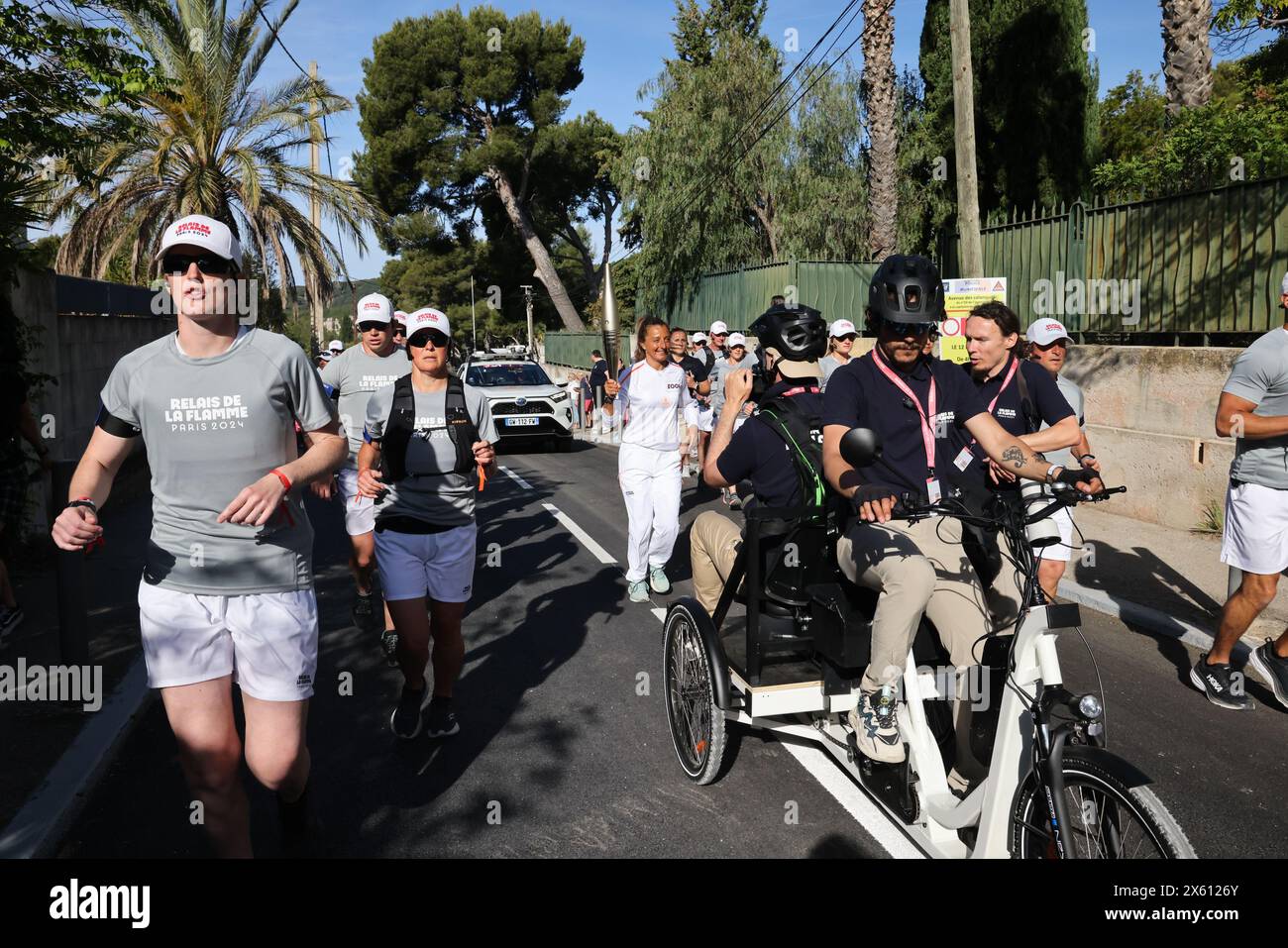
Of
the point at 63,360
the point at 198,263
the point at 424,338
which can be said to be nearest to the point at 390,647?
the point at 424,338

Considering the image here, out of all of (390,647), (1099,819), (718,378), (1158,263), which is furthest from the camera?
(718,378)

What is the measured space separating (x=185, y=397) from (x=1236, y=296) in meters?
10.7

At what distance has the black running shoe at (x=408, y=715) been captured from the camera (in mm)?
4938

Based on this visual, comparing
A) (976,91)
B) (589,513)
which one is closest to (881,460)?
(589,513)

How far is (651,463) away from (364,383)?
7.06ft

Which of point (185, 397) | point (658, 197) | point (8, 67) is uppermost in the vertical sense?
point (658, 197)

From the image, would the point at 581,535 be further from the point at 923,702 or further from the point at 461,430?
the point at 923,702

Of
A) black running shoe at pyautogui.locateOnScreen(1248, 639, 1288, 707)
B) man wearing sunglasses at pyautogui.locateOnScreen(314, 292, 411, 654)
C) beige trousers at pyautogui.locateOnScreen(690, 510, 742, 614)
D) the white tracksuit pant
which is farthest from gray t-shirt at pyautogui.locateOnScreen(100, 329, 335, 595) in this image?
black running shoe at pyautogui.locateOnScreen(1248, 639, 1288, 707)

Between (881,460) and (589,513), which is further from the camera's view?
(589,513)

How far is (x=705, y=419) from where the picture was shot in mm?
14766

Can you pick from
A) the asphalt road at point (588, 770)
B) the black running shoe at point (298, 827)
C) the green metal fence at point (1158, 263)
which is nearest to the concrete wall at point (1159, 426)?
the green metal fence at point (1158, 263)
